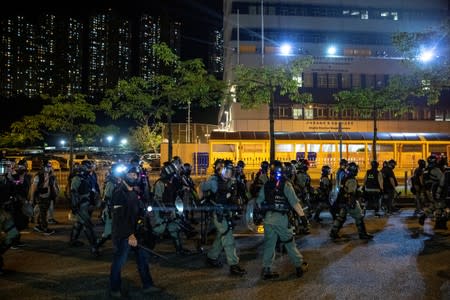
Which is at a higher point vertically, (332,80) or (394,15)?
(394,15)

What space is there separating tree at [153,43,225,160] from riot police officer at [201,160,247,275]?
34.1ft

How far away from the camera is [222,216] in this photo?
743 centimetres

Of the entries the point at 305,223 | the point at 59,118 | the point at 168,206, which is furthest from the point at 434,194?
the point at 59,118

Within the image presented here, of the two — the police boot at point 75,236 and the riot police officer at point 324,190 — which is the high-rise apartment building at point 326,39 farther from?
the police boot at point 75,236

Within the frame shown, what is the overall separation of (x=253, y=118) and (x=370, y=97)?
56.5 ft

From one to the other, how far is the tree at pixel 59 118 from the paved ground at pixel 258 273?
11581mm

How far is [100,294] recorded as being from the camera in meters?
6.27

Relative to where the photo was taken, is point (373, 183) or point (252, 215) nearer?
point (252, 215)

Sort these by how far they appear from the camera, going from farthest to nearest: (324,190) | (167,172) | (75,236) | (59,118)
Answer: (59,118) < (324,190) < (75,236) < (167,172)

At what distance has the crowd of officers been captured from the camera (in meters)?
6.25

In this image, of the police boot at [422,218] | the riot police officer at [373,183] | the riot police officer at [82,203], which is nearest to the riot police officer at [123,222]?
the riot police officer at [82,203]

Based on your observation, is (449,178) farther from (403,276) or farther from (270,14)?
(270,14)

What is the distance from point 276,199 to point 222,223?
1030mm

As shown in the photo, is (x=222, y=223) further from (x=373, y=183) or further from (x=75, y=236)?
(x=373, y=183)
